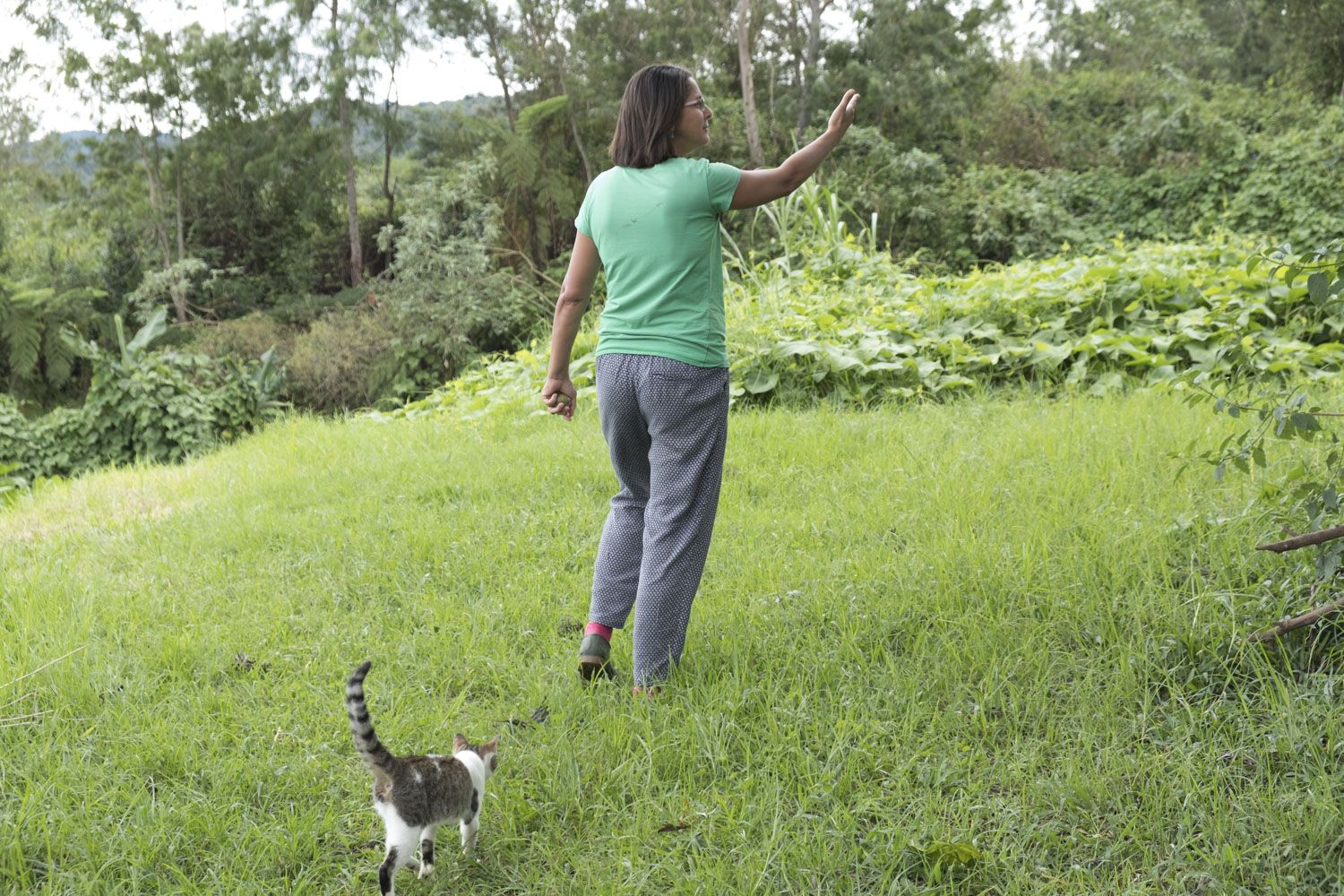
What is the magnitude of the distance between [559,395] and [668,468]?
47 centimetres

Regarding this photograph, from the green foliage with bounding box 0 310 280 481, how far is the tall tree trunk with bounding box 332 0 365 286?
18.9 feet

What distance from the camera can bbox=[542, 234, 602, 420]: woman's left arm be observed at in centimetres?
299

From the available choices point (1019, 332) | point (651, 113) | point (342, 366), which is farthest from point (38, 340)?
point (651, 113)

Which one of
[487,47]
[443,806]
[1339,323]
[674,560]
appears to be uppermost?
[487,47]

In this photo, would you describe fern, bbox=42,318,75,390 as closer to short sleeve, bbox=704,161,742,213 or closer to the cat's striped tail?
short sleeve, bbox=704,161,742,213

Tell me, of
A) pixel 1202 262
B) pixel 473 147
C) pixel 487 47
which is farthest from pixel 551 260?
pixel 1202 262

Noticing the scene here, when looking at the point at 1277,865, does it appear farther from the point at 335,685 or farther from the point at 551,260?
the point at 551,260

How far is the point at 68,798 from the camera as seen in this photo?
2.60 metres

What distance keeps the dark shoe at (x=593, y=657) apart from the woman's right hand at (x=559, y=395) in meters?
0.67

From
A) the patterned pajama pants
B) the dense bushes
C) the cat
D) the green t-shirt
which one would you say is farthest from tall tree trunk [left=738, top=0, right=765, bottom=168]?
the cat

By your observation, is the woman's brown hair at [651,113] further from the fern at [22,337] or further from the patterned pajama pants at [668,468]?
the fern at [22,337]

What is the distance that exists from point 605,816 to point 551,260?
13.1 meters

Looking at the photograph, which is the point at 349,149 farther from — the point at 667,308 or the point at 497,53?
the point at 667,308

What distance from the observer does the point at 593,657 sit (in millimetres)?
3066
